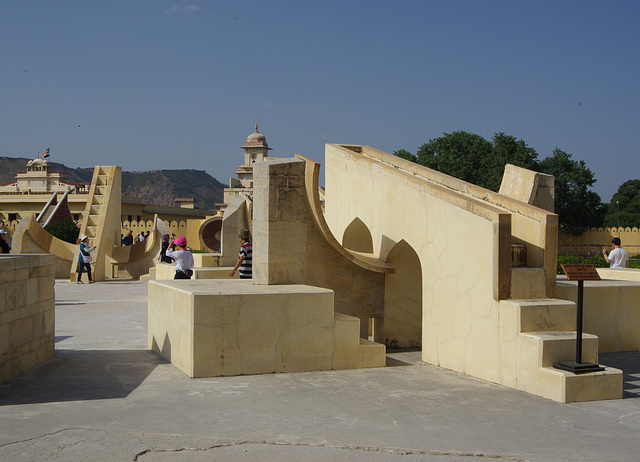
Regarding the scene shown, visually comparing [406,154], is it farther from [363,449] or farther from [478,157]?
[363,449]

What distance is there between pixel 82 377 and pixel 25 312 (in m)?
0.91

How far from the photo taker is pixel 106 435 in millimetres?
4590

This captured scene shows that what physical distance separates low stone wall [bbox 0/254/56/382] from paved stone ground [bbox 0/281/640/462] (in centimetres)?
19

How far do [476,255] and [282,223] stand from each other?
225 cm

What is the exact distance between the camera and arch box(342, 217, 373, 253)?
1062 cm

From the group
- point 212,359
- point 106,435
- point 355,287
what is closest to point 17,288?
point 212,359

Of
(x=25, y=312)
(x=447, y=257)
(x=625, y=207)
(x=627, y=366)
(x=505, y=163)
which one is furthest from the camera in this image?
(x=625, y=207)

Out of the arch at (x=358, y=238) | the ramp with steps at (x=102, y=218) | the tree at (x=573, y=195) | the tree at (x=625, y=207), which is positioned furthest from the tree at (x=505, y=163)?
the arch at (x=358, y=238)

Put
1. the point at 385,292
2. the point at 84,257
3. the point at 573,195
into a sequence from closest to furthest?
1. the point at 385,292
2. the point at 84,257
3. the point at 573,195

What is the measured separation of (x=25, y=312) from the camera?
668 centimetres

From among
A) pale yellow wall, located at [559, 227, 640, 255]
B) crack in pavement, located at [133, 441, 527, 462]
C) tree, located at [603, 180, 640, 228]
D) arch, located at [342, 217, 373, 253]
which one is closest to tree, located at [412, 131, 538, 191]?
pale yellow wall, located at [559, 227, 640, 255]

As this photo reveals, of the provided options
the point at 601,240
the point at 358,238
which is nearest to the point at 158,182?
the point at 601,240

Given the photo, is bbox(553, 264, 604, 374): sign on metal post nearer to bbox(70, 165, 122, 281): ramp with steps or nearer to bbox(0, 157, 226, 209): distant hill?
bbox(70, 165, 122, 281): ramp with steps

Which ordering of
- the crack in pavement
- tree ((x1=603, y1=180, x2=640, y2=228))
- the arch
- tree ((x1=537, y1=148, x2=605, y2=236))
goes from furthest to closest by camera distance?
tree ((x1=603, y1=180, x2=640, y2=228)), tree ((x1=537, y1=148, x2=605, y2=236)), the arch, the crack in pavement
